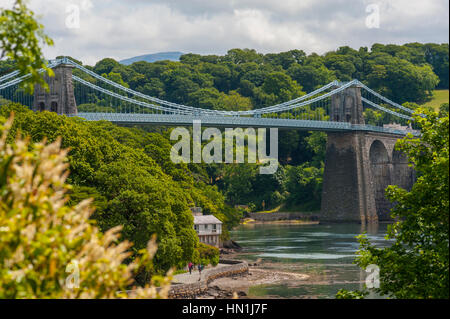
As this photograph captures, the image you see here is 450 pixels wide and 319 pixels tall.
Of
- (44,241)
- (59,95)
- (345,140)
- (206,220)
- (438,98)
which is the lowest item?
(206,220)

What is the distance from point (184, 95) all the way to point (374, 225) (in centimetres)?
3979

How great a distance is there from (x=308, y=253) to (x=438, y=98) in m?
53.7

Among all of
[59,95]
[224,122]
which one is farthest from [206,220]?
[224,122]

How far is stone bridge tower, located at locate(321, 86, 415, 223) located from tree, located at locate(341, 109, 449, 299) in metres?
62.4

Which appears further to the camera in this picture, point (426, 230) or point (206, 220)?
point (206, 220)

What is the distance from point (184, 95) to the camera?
104 metres

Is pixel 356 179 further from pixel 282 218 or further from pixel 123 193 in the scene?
pixel 123 193

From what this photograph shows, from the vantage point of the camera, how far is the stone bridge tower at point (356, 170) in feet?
254

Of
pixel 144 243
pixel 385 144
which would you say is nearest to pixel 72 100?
pixel 144 243

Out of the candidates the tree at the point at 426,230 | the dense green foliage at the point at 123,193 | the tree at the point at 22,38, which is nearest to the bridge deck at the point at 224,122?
the dense green foliage at the point at 123,193

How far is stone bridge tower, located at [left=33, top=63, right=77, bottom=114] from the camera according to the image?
5578 cm

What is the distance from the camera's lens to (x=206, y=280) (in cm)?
3378

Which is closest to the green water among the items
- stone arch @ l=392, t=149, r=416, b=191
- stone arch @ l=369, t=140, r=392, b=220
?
stone arch @ l=369, t=140, r=392, b=220

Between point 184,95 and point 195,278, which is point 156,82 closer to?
point 184,95
